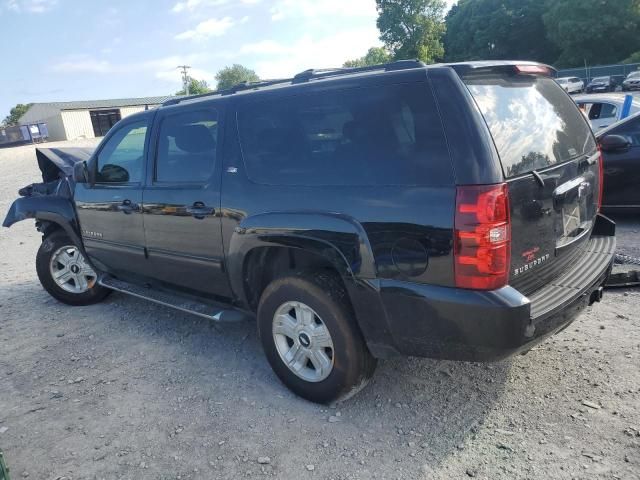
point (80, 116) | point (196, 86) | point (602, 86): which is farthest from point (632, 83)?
point (196, 86)

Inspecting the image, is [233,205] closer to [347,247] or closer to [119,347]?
[347,247]

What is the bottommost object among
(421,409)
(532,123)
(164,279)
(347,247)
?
(421,409)

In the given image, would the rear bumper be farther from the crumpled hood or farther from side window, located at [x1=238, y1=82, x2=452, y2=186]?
the crumpled hood

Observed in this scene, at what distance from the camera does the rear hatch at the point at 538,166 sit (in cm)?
255

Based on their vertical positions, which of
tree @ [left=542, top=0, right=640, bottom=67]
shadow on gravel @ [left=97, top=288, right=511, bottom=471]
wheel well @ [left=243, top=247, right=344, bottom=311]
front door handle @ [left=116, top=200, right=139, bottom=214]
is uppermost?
tree @ [left=542, top=0, right=640, bottom=67]

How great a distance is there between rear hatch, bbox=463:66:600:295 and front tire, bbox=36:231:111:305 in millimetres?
4258

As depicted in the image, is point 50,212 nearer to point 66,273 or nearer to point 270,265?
point 66,273

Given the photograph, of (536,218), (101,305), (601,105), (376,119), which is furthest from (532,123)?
(601,105)

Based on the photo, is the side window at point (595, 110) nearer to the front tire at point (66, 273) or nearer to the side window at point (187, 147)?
the side window at point (187, 147)

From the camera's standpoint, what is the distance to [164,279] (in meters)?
4.23

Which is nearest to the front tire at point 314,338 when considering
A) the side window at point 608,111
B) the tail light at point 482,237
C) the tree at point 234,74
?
the tail light at point 482,237

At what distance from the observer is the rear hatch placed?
255 centimetres

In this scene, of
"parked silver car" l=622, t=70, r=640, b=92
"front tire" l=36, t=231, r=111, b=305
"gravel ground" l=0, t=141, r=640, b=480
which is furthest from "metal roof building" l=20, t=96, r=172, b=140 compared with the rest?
"gravel ground" l=0, t=141, r=640, b=480

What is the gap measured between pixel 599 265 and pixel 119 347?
3.68 meters
